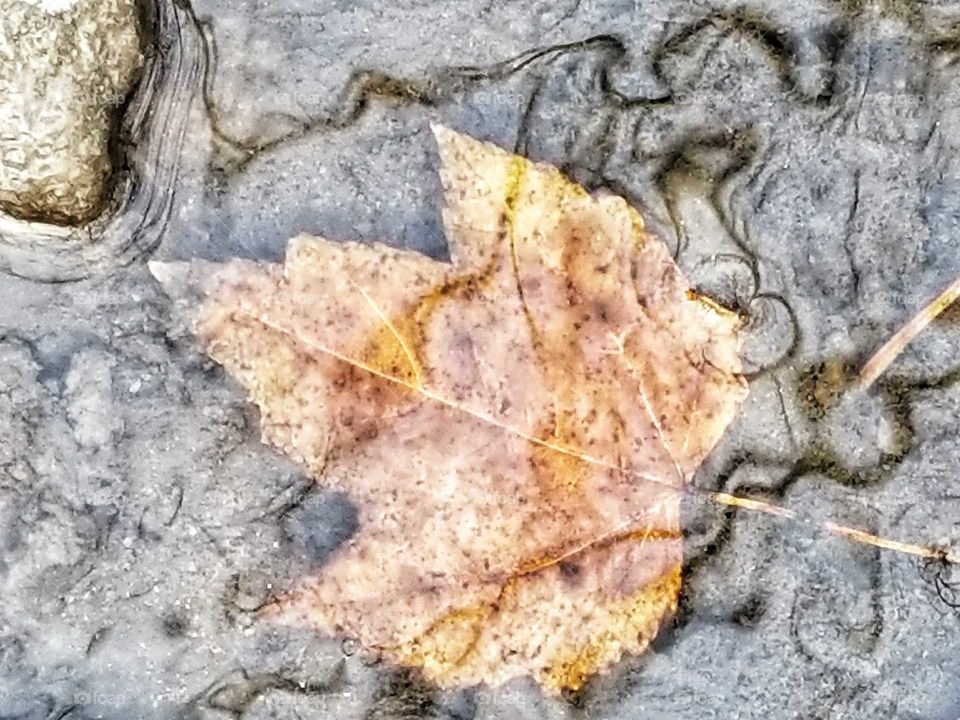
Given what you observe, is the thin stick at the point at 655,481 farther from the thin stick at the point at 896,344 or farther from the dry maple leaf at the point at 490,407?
the thin stick at the point at 896,344

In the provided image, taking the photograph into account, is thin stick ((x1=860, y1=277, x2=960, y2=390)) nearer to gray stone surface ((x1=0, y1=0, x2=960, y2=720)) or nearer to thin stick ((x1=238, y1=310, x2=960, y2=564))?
gray stone surface ((x1=0, y1=0, x2=960, y2=720))

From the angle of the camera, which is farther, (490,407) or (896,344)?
(896,344)

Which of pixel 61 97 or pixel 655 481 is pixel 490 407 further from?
pixel 61 97

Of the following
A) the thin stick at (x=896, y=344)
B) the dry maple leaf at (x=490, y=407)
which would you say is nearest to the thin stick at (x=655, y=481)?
the dry maple leaf at (x=490, y=407)

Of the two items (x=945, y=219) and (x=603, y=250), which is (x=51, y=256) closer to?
(x=603, y=250)

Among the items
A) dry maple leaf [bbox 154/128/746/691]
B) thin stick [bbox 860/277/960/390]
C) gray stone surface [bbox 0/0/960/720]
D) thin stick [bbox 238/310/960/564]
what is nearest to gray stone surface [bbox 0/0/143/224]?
gray stone surface [bbox 0/0/960/720]

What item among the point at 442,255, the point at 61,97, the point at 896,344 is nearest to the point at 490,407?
the point at 442,255

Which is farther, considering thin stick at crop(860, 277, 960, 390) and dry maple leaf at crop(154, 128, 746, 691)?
thin stick at crop(860, 277, 960, 390)
